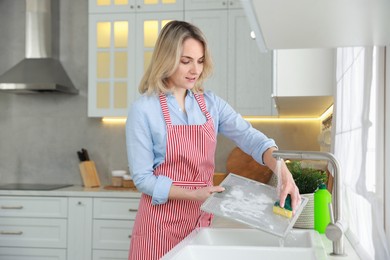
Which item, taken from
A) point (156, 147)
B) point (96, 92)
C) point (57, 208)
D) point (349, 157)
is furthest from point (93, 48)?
point (349, 157)

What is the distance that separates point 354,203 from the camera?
190 centimetres

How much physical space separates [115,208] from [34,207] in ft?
1.88

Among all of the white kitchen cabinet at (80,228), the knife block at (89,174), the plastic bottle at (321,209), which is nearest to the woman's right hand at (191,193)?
the plastic bottle at (321,209)

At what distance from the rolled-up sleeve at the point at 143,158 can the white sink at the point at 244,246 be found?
0.72 ft

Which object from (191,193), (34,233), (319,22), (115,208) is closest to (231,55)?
(115,208)

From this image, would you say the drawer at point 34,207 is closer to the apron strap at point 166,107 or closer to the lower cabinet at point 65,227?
the lower cabinet at point 65,227

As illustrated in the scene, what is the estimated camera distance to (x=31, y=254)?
3.75 m

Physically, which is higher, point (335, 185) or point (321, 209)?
point (335, 185)

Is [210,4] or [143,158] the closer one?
[143,158]

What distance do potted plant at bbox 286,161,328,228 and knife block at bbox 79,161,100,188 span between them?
245 cm

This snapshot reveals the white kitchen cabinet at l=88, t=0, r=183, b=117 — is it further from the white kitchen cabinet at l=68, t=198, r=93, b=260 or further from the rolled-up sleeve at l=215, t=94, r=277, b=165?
the rolled-up sleeve at l=215, t=94, r=277, b=165

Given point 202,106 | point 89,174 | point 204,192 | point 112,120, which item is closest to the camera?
point 204,192

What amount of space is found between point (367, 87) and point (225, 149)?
2649 mm

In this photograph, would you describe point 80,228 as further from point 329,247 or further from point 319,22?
point 319,22
